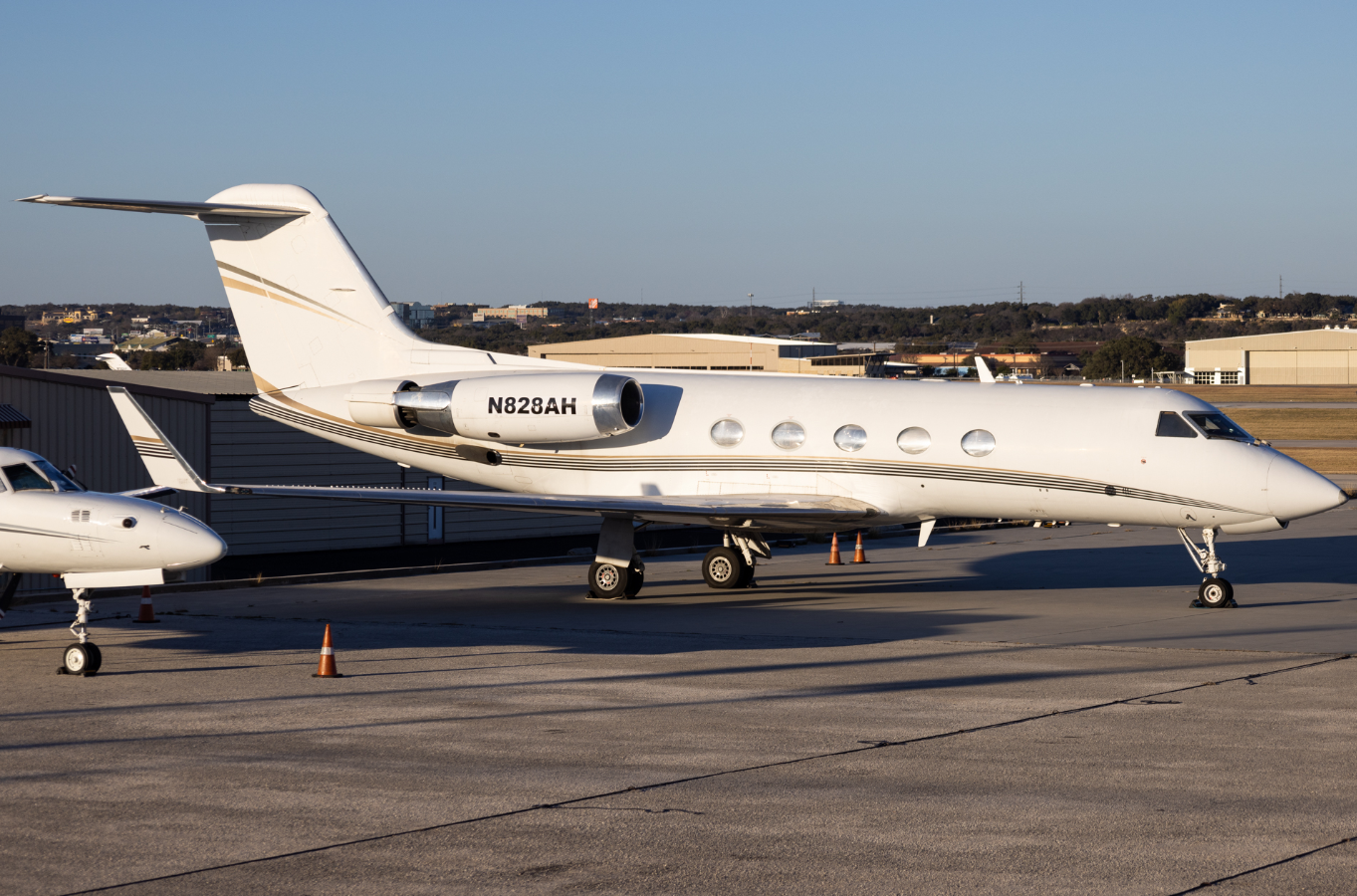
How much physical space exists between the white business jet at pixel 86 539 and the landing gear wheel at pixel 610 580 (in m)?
7.48

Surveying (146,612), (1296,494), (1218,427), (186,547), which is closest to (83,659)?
(186,547)

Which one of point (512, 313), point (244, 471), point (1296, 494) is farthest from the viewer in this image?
point (512, 313)

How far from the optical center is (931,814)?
8.22 metres

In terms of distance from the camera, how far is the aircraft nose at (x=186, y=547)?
41.3 feet

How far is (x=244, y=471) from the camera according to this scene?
78.1 feet

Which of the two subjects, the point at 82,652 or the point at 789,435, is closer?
the point at 82,652

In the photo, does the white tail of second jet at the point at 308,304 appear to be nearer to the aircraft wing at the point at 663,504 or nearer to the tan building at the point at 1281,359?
the aircraft wing at the point at 663,504

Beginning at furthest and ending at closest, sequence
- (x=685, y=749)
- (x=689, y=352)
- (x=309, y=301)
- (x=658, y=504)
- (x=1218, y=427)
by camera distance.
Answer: (x=689, y=352) → (x=309, y=301) → (x=658, y=504) → (x=1218, y=427) → (x=685, y=749)

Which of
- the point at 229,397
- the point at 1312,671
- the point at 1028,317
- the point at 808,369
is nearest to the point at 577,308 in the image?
the point at 1028,317

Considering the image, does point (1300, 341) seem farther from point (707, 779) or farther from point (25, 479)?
point (707, 779)

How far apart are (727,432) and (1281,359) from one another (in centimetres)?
10512

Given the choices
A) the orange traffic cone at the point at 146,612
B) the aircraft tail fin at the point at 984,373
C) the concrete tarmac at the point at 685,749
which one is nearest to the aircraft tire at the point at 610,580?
the concrete tarmac at the point at 685,749

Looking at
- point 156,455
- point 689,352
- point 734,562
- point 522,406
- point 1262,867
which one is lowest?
point 734,562

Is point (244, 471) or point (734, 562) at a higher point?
point (244, 471)
